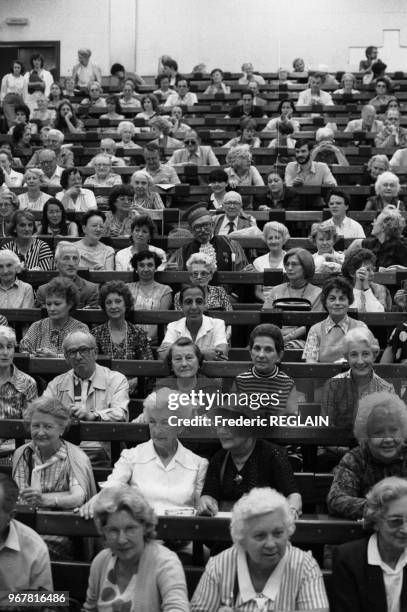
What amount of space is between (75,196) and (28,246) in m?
1.23

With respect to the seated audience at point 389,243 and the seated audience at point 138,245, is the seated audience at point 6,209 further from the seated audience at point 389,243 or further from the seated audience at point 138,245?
the seated audience at point 389,243

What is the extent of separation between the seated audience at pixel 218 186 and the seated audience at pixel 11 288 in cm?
204

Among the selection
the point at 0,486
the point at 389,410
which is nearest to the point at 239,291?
the point at 389,410

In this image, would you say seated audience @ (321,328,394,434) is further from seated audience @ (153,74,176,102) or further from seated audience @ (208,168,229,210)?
seated audience @ (153,74,176,102)

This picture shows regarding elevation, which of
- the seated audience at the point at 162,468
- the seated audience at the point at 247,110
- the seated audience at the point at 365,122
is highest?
the seated audience at the point at 247,110

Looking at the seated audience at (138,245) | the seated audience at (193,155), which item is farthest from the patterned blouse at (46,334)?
the seated audience at (193,155)

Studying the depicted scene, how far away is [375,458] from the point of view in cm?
313

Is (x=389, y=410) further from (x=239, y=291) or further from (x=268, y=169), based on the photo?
(x=268, y=169)

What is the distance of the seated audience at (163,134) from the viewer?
8883mm

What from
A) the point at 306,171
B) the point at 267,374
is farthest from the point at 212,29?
the point at 267,374

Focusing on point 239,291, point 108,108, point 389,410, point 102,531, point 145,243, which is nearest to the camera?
point 102,531

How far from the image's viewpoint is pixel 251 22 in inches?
518

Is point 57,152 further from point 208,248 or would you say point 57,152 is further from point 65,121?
point 208,248

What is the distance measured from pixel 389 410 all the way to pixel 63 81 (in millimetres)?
9306
